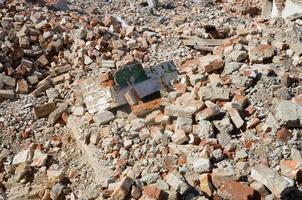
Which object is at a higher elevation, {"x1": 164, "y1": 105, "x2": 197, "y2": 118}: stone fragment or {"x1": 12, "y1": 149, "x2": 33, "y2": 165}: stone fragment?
{"x1": 164, "y1": 105, "x2": 197, "y2": 118}: stone fragment

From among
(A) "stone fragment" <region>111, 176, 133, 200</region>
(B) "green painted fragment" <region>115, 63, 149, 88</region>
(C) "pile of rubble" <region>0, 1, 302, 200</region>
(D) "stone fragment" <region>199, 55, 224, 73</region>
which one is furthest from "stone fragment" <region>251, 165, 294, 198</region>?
(B) "green painted fragment" <region>115, 63, 149, 88</region>

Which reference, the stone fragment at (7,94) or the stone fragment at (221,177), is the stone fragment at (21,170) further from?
the stone fragment at (221,177)

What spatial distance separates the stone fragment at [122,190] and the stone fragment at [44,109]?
287 centimetres

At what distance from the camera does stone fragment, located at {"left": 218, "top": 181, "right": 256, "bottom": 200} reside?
508 cm

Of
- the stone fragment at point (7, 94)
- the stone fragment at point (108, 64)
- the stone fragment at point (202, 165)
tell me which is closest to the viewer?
the stone fragment at point (202, 165)

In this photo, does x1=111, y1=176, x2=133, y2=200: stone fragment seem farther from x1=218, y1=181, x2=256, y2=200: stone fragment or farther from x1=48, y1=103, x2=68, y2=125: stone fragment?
x1=48, y1=103, x2=68, y2=125: stone fragment

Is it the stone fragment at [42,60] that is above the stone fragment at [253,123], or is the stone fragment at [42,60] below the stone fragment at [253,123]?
above

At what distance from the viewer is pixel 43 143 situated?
23.5 feet

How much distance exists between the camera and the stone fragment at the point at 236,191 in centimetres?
508

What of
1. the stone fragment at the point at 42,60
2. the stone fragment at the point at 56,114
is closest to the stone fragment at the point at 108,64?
the stone fragment at the point at 56,114

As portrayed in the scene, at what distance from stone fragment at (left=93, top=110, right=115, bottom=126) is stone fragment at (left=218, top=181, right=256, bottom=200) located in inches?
92.1

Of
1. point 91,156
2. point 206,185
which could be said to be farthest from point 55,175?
point 206,185

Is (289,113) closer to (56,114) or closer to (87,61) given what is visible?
(56,114)

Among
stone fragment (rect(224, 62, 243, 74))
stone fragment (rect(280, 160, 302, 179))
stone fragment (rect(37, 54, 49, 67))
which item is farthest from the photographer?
stone fragment (rect(37, 54, 49, 67))
